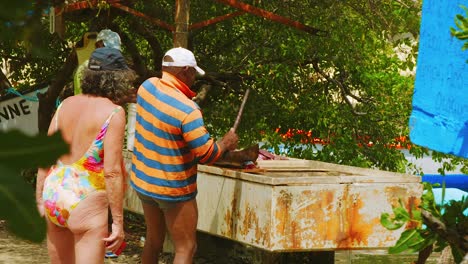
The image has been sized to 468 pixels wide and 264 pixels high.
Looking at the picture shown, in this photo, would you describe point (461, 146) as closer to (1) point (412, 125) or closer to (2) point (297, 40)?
(1) point (412, 125)

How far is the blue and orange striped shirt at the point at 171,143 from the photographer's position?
5.80 metres

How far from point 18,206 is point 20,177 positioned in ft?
0.05

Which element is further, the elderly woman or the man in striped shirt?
the man in striped shirt

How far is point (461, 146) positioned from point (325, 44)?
5.19m

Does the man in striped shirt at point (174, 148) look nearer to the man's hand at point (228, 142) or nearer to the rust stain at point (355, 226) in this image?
the man's hand at point (228, 142)

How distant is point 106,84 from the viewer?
16.2ft

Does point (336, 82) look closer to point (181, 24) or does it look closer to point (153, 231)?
point (181, 24)

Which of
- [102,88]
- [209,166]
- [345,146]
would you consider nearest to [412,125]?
[102,88]

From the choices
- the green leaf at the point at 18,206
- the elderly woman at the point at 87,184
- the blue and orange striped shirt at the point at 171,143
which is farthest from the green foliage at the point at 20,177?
the blue and orange striped shirt at the point at 171,143

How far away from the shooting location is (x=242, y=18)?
10.2 meters

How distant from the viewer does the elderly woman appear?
182 inches

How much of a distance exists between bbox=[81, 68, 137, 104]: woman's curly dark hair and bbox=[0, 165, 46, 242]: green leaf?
4519 mm

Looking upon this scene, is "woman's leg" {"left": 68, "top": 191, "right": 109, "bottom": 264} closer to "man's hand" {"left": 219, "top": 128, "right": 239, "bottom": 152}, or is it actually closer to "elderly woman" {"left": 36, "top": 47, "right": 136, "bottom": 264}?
"elderly woman" {"left": 36, "top": 47, "right": 136, "bottom": 264}

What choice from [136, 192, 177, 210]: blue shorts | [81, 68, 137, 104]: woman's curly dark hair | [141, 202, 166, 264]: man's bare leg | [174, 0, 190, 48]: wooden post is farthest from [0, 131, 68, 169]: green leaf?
[174, 0, 190, 48]: wooden post
